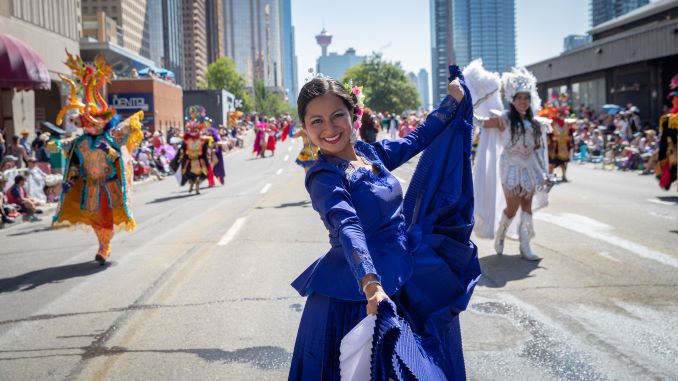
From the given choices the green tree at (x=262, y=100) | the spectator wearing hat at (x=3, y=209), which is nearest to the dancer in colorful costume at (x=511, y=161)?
the spectator wearing hat at (x=3, y=209)

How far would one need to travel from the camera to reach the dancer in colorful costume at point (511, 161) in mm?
8102

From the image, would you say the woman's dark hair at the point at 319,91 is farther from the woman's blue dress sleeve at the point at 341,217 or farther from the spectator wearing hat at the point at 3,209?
the spectator wearing hat at the point at 3,209

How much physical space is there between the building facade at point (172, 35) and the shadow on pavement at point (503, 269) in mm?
146647

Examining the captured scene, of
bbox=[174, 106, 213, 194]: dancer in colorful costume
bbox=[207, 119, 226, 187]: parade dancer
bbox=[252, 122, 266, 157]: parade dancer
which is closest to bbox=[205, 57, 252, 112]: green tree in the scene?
bbox=[252, 122, 266, 157]: parade dancer

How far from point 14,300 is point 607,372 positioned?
5921mm

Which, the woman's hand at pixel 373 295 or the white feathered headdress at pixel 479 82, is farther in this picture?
the white feathered headdress at pixel 479 82

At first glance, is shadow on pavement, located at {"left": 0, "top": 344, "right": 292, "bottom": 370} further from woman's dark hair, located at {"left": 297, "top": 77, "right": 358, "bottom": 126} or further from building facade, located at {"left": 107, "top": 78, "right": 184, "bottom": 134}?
building facade, located at {"left": 107, "top": 78, "right": 184, "bottom": 134}

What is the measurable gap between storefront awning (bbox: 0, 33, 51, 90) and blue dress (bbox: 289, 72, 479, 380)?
21656mm

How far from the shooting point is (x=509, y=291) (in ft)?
22.6

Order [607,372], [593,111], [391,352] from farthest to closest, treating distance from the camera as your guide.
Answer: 1. [593,111]
2. [607,372]
3. [391,352]

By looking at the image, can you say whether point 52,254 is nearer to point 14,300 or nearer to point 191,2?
point 14,300

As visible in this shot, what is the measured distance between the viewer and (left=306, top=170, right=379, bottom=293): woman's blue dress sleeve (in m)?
2.79

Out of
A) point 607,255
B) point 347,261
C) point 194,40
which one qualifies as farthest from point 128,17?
point 347,261

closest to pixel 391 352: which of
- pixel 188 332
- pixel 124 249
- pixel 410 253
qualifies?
pixel 410 253
